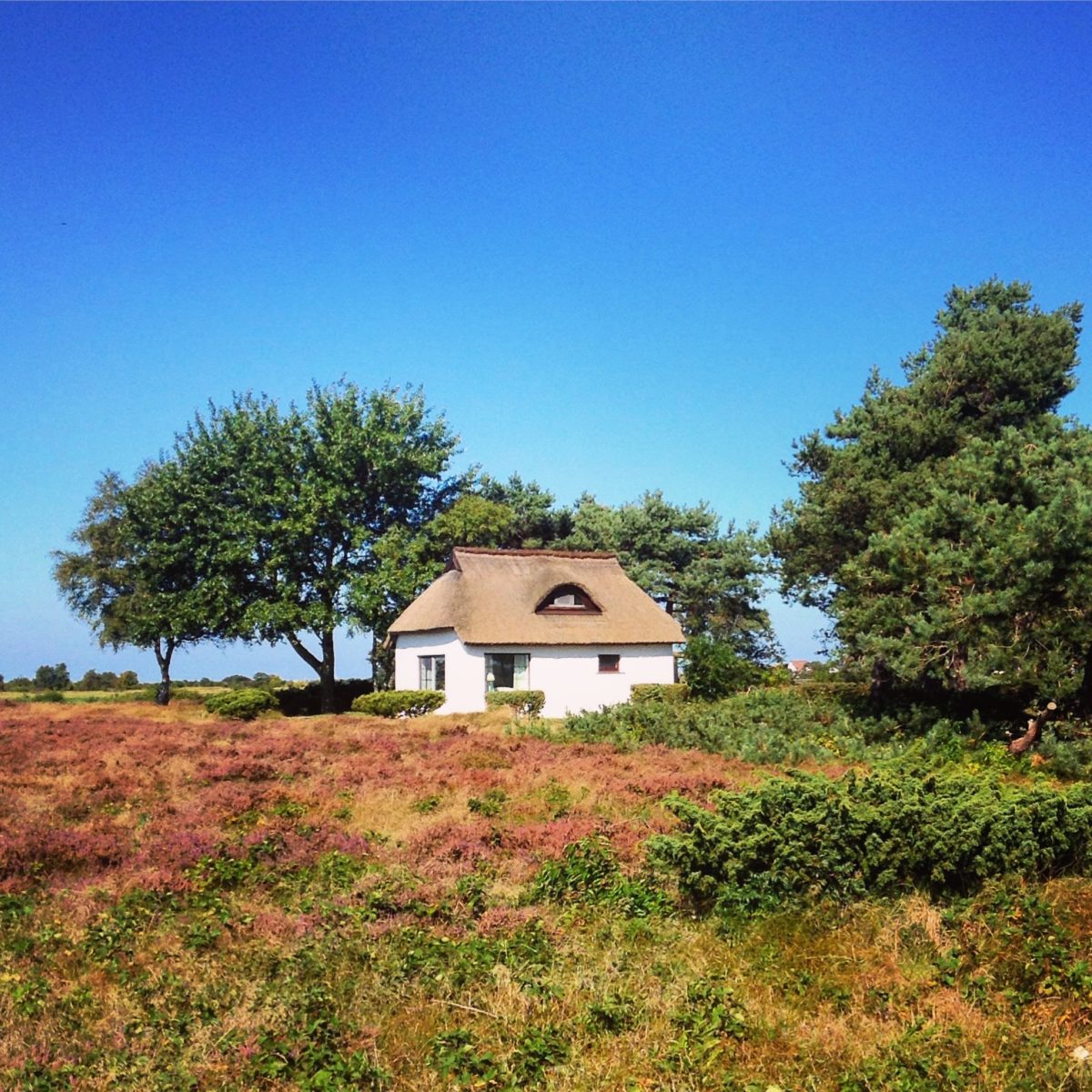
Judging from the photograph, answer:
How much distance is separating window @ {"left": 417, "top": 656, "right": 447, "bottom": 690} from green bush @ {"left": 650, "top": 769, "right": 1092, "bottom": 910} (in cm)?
2613

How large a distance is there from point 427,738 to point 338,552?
2310cm

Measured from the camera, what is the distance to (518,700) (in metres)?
32.2

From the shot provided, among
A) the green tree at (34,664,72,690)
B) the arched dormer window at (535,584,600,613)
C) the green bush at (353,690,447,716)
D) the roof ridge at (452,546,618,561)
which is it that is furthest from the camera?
the green tree at (34,664,72,690)

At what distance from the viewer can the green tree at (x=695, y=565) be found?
4928 centimetres

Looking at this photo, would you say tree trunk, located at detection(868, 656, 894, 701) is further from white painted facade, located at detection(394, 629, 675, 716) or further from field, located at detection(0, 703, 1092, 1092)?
field, located at detection(0, 703, 1092, 1092)

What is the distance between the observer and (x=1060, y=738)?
730 inches

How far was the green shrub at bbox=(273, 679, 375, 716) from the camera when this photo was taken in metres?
44.0

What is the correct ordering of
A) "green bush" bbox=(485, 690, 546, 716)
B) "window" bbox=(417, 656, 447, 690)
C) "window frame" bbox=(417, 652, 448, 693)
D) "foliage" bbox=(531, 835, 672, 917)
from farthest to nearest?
"window" bbox=(417, 656, 447, 690), "window frame" bbox=(417, 652, 448, 693), "green bush" bbox=(485, 690, 546, 716), "foliage" bbox=(531, 835, 672, 917)

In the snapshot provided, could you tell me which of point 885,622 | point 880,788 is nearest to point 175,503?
point 885,622

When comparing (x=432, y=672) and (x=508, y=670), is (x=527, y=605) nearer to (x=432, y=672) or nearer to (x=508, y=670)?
(x=508, y=670)

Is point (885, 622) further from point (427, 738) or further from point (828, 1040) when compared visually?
point (828, 1040)

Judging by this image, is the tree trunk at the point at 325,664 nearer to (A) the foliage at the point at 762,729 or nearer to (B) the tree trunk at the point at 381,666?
(B) the tree trunk at the point at 381,666

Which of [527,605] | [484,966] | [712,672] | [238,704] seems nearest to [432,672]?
[527,605]

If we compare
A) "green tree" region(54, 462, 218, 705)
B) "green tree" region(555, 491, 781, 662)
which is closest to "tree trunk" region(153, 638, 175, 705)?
"green tree" region(54, 462, 218, 705)
